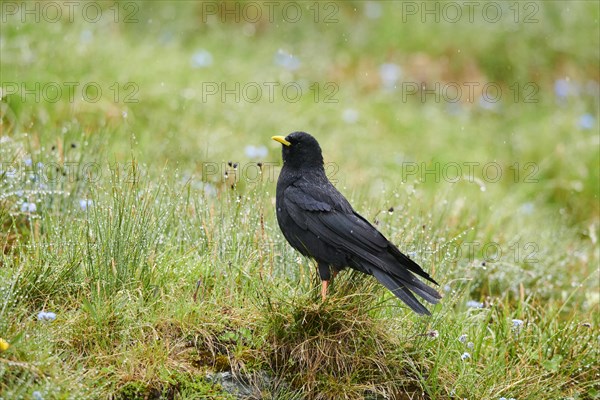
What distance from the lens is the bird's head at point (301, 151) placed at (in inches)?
163

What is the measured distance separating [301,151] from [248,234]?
512 mm

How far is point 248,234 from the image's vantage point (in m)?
4.05

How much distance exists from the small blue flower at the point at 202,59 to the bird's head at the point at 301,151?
11.0ft

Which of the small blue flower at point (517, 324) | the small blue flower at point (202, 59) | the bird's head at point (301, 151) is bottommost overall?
the small blue flower at point (517, 324)

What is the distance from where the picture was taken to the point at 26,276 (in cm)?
347

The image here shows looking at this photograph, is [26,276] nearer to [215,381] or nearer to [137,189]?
[137,189]

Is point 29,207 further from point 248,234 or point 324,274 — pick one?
point 324,274

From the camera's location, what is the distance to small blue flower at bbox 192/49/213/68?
7.34 meters

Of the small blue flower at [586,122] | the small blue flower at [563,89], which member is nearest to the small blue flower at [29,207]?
the small blue flower at [586,122]

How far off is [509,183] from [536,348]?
355 centimetres

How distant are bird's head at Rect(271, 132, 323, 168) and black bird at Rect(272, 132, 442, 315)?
0.02 m

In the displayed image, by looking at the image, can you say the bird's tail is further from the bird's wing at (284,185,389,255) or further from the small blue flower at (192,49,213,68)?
the small blue flower at (192,49,213,68)
